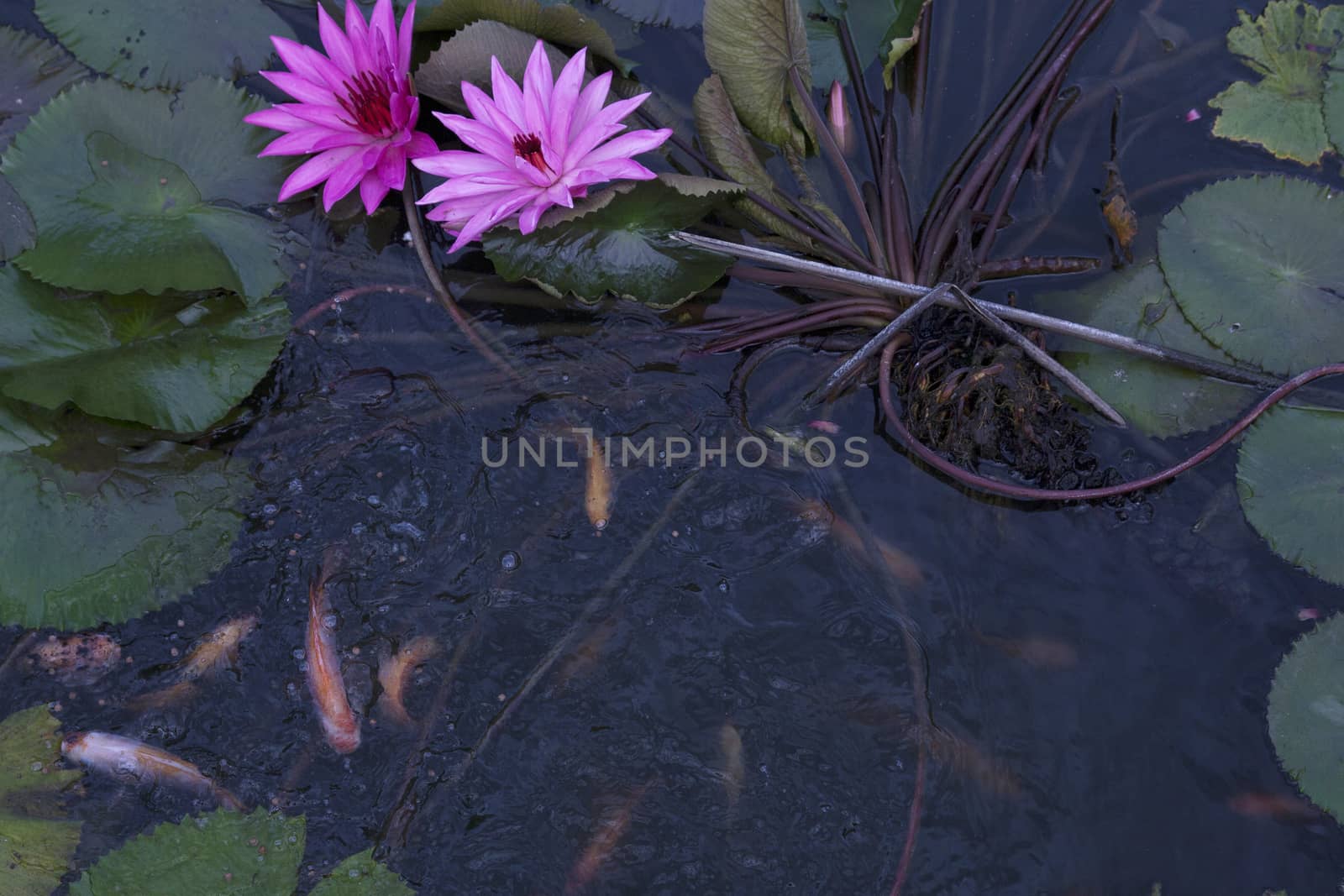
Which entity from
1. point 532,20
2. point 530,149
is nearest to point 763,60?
point 532,20

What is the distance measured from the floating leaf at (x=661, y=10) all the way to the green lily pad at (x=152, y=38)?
41.5 inches

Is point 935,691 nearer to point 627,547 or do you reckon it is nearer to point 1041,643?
point 1041,643

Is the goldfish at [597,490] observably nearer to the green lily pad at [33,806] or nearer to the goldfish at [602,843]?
the goldfish at [602,843]

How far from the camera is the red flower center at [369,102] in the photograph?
2199 millimetres

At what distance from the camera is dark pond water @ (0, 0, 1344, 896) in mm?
Answer: 1971

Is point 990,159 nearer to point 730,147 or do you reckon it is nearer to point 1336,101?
point 730,147

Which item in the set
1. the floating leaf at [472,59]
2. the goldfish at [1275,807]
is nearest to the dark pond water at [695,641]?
the goldfish at [1275,807]

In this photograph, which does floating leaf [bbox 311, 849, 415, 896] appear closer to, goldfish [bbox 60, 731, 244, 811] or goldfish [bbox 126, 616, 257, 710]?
goldfish [bbox 60, 731, 244, 811]

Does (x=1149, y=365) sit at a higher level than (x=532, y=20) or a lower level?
lower

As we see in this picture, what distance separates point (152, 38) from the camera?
7.93 ft

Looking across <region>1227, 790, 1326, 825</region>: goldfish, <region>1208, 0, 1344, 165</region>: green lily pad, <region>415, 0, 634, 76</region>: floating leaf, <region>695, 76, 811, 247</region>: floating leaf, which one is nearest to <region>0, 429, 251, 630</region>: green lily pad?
<region>415, 0, 634, 76</region>: floating leaf

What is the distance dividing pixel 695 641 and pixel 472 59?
5.27 feet

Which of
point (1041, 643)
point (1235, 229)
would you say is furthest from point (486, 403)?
point (1235, 229)

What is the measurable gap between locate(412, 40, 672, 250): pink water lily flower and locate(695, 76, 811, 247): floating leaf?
1.06 feet
